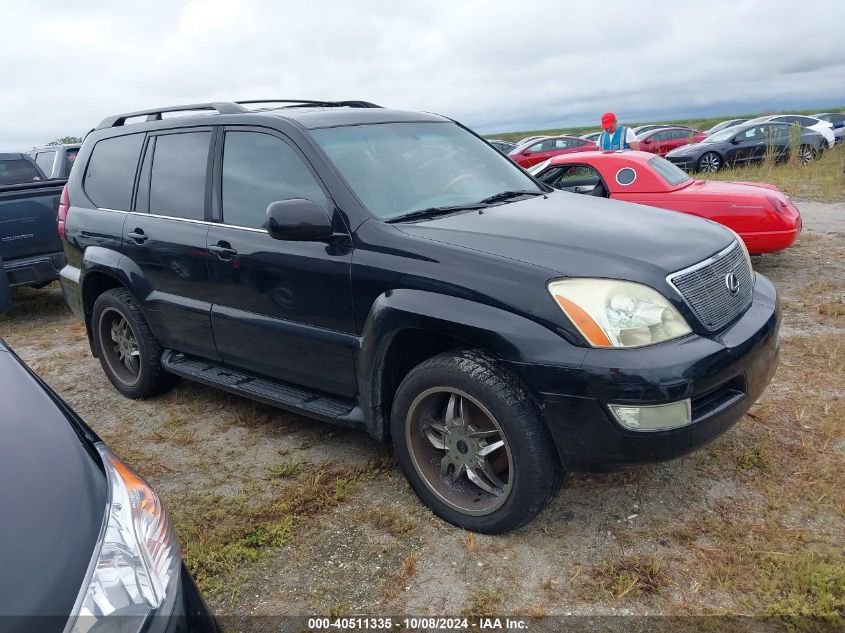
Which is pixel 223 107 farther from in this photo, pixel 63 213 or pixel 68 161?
pixel 68 161

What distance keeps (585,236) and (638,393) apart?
31.0 inches

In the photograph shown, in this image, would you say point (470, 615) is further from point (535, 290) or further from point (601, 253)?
point (601, 253)

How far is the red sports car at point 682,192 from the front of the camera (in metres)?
6.72

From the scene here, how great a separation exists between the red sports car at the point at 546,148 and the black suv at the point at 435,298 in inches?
654

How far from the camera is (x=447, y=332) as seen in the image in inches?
108

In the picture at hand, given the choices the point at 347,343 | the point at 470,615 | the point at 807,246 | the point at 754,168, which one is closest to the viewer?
the point at 470,615

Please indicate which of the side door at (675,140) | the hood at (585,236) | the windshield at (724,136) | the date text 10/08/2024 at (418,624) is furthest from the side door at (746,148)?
the date text 10/08/2024 at (418,624)

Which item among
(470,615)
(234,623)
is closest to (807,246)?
(470,615)

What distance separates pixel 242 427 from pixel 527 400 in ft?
7.25

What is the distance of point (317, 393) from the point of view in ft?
11.5

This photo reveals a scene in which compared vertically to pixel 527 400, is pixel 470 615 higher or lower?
lower

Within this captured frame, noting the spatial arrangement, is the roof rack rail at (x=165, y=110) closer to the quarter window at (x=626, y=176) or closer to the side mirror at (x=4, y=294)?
the side mirror at (x=4, y=294)

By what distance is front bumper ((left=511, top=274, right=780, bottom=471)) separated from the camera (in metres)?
2.43

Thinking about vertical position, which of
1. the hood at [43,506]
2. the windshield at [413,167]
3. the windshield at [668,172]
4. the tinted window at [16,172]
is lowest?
the hood at [43,506]
